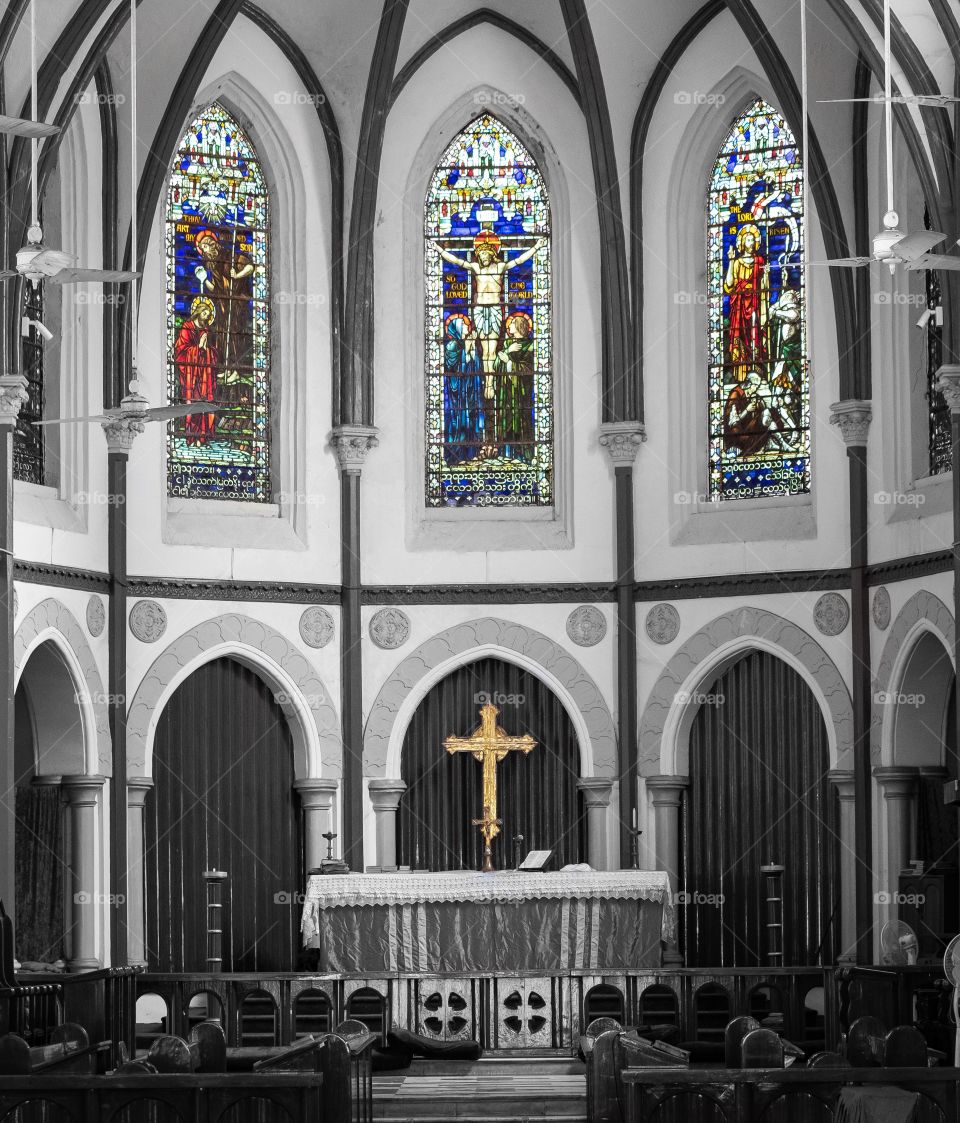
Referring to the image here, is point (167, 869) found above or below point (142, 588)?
below

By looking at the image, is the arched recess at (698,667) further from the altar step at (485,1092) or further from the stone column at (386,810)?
the altar step at (485,1092)

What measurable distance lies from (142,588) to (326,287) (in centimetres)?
368

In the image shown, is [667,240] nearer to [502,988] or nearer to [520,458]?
[520,458]

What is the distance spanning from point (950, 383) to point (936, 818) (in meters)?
4.38

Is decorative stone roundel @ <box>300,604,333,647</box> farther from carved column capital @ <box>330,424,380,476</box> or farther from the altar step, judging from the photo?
the altar step

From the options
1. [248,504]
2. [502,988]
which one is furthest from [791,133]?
[502,988]

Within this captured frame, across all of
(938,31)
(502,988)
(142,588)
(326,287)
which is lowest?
(502,988)

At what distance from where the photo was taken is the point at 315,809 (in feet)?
66.1

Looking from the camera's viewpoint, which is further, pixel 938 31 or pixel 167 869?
pixel 167 869

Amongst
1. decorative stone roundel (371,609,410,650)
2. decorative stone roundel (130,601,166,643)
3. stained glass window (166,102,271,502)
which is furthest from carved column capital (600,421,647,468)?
Result: decorative stone roundel (130,601,166,643)

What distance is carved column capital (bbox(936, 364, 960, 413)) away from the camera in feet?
56.6

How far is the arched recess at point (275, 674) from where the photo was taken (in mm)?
19750

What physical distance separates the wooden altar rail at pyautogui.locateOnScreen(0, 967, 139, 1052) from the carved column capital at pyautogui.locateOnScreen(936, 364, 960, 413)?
27.2ft

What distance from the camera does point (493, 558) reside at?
20812 millimetres
